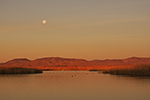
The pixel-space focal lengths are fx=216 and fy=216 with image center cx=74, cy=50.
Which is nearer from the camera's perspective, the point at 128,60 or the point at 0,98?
the point at 0,98

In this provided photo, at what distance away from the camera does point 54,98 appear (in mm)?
15172

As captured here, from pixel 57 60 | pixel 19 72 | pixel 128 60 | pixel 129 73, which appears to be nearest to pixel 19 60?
pixel 57 60

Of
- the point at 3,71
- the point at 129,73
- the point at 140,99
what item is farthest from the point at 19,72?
Answer: the point at 140,99

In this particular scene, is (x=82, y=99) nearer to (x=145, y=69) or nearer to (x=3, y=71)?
(x=145, y=69)

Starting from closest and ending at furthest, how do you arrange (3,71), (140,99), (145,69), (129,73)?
1. (140,99)
2. (145,69)
3. (129,73)
4. (3,71)

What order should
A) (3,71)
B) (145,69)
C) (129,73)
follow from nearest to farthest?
(145,69) < (129,73) < (3,71)

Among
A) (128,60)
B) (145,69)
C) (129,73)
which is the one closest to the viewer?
(145,69)

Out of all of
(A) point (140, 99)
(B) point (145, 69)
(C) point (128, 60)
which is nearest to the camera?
(A) point (140, 99)

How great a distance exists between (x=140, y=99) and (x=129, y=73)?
2313cm

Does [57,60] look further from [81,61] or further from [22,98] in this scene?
[22,98]

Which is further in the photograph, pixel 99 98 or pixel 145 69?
pixel 145 69

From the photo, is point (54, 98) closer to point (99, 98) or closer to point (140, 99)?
point (99, 98)

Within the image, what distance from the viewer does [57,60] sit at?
176 meters

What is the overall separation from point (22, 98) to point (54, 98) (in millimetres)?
2218
